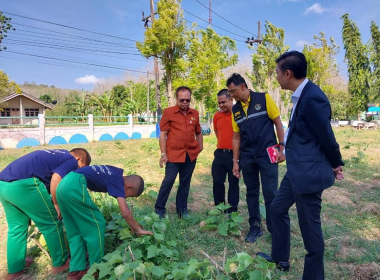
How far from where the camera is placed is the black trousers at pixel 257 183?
287 cm

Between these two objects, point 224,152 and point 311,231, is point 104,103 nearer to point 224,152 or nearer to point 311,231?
point 224,152

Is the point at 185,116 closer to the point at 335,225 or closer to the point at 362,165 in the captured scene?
the point at 335,225

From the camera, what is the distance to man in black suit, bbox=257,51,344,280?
6.19 ft

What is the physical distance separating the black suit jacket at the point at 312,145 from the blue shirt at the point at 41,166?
6.28 feet

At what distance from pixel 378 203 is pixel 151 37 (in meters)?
11.2

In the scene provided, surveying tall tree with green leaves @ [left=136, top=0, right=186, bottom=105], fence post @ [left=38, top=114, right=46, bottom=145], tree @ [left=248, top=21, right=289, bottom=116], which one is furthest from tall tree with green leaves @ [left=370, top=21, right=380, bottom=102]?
fence post @ [left=38, top=114, right=46, bottom=145]

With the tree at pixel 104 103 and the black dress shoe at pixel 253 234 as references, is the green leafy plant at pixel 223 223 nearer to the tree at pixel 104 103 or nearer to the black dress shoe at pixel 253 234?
the black dress shoe at pixel 253 234

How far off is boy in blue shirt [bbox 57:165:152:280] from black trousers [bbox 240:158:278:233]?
120 cm

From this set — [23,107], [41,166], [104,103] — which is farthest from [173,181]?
[104,103]

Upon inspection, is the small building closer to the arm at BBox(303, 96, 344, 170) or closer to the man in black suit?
the man in black suit

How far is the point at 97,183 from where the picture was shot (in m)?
2.43

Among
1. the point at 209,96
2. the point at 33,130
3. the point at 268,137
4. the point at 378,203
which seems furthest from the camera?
the point at 209,96

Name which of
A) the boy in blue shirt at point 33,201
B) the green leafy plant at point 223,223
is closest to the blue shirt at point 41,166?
the boy in blue shirt at point 33,201

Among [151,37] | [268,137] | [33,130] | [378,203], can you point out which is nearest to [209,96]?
[151,37]
